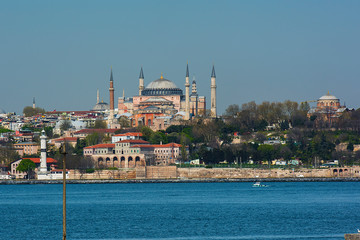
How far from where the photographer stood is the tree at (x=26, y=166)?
7394cm

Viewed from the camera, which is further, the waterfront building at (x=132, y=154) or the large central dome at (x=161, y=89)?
the large central dome at (x=161, y=89)

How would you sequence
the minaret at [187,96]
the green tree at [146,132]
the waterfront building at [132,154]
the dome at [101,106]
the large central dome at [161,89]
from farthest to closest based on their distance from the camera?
1. the dome at [101,106]
2. the large central dome at [161,89]
3. the minaret at [187,96]
4. the green tree at [146,132]
5. the waterfront building at [132,154]

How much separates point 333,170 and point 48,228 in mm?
40133

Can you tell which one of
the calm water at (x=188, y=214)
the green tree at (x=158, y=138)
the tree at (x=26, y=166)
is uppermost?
the green tree at (x=158, y=138)

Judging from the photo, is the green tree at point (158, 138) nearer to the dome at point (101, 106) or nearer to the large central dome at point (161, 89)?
the large central dome at point (161, 89)

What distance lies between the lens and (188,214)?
3962cm

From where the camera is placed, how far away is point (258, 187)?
62.1 meters

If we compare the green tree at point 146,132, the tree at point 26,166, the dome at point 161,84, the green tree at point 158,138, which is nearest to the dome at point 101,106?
the dome at point 161,84

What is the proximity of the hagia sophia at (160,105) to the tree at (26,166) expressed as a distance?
20.5 m

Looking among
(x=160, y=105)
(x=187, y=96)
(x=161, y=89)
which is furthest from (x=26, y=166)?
(x=161, y=89)

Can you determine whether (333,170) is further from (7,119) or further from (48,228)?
(7,119)

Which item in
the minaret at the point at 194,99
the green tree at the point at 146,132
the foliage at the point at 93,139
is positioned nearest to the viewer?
the green tree at the point at 146,132

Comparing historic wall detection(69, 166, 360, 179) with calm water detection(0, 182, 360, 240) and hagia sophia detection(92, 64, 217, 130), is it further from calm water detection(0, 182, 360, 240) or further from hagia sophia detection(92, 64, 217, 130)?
hagia sophia detection(92, 64, 217, 130)

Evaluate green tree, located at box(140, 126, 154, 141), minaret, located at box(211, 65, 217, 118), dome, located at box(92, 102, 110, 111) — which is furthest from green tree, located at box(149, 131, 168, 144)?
dome, located at box(92, 102, 110, 111)
